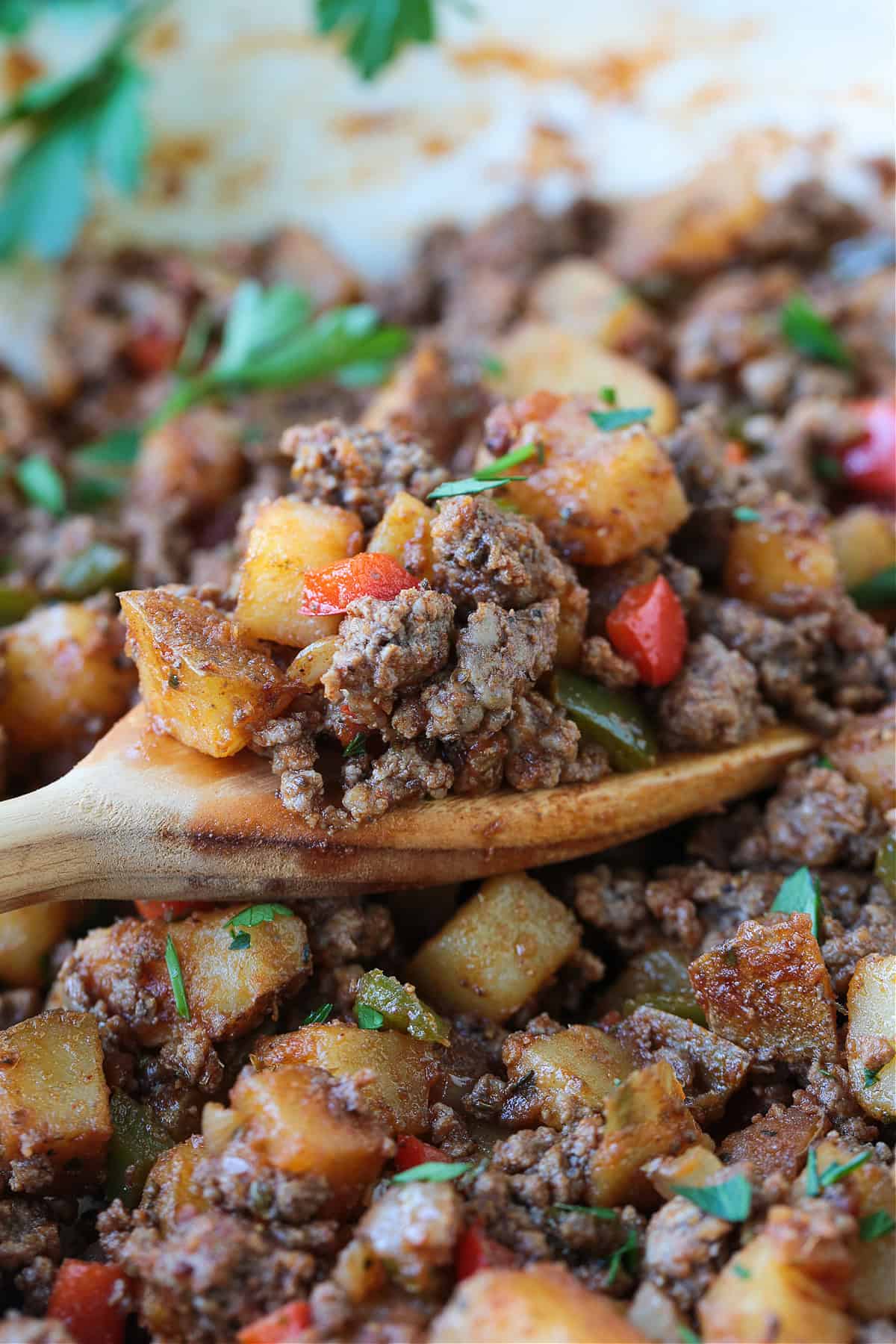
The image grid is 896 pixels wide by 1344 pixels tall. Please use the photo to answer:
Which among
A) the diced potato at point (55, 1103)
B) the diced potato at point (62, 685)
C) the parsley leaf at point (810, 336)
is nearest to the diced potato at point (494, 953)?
the diced potato at point (55, 1103)

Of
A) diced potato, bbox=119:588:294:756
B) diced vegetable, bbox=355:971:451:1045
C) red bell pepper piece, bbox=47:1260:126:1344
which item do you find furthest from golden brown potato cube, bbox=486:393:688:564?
red bell pepper piece, bbox=47:1260:126:1344

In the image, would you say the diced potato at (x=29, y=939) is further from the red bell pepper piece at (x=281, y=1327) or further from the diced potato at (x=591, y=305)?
the diced potato at (x=591, y=305)

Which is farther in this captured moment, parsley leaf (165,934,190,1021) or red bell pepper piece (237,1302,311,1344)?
parsley leaf (165,934,190,1021)

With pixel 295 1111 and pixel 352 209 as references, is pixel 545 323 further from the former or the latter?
pixel 295 1111

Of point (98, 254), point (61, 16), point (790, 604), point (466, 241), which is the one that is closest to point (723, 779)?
point (790, 604)

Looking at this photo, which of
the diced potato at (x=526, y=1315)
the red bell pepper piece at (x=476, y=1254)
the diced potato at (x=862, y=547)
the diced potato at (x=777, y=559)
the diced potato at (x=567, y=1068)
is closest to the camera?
the diced potato at (x=526, y=1315)

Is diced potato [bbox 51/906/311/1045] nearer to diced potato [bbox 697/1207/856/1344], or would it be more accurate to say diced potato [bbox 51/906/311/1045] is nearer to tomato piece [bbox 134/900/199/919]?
tomato piece [bbox 134/900/199/919]

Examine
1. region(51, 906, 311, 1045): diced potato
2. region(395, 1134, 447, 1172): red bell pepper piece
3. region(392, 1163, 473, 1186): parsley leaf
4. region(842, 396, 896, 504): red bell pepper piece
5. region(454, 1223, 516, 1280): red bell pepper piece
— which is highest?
region(51, 906, 311, 1045): diced potato
